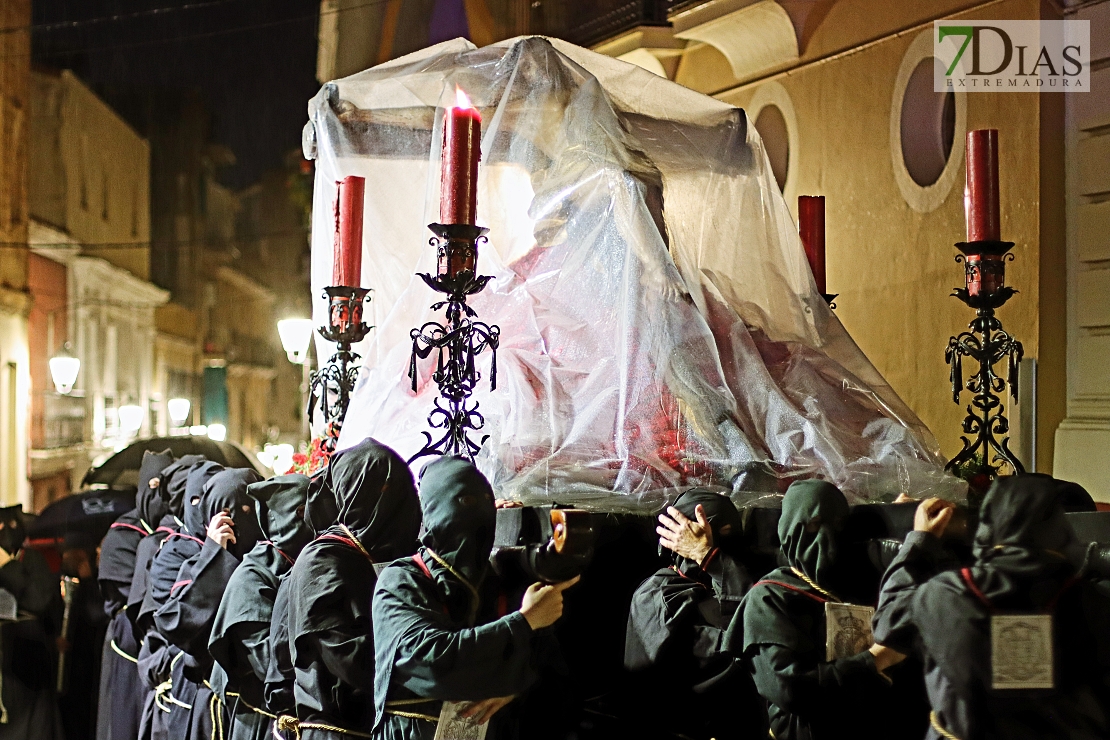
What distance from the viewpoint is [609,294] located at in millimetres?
5023

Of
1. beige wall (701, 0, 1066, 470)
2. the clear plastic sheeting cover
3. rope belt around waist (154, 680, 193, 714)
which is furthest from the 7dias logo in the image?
rope belt around waist (154, 680, 193, 714)

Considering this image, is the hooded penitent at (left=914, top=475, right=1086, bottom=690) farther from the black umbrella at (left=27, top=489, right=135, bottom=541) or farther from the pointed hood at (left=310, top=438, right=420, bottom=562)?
the black umbrella at (left=27, top=489, right=135, bottom=541)

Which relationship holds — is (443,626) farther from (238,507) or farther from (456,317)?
(238,507)

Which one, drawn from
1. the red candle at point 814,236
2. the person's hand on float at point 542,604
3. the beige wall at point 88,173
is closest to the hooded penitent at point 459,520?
the person's hand on float at point 542,604

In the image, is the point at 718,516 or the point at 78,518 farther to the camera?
the point at 78,518

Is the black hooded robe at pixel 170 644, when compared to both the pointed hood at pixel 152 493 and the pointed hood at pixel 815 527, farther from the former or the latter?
the pointed hood at pixel 815 527

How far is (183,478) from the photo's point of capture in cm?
618

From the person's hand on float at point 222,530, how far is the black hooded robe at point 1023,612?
312 cm

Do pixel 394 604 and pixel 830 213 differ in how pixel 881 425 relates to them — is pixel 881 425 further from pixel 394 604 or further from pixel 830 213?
pixel 830 213

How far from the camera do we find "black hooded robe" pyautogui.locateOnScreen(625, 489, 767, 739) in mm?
3619

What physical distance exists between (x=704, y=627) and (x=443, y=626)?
0.84m

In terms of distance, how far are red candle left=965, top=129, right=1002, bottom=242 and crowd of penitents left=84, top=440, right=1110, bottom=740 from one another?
1486 mm

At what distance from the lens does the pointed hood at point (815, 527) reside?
326cm

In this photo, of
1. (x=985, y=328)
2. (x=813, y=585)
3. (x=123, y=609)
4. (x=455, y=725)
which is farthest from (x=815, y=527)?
(x=123, y=609)
